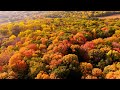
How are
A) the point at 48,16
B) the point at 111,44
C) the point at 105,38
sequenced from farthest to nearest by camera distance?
the point at 48,16 → the point at 105,38 → the point at 111,44
